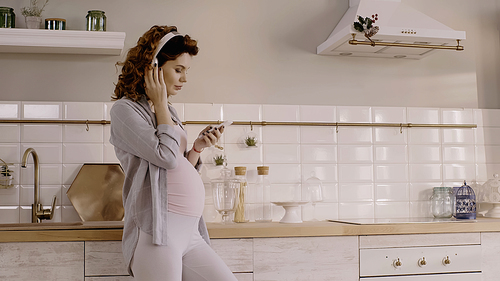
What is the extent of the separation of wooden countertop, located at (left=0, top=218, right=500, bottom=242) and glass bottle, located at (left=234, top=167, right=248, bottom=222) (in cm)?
38

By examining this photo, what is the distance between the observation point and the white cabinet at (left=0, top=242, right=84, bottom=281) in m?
1.93

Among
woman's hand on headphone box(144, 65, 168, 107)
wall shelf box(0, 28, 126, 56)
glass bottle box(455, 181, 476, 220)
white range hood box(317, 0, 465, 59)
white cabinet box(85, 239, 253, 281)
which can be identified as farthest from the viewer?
glass bottle box(455, 181, 476, 220)

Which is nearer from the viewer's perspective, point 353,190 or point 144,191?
point 144,191

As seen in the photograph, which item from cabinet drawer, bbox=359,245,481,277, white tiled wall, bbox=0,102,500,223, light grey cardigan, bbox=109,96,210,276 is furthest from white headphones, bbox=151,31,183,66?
cabinet drawer, bbox=359,245,481,277

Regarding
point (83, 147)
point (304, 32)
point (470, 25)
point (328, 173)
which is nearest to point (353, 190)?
point (328, 173)

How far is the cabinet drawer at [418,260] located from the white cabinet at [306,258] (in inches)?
2.7

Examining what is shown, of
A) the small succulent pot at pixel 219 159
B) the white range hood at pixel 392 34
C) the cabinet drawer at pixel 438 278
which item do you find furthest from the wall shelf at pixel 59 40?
the cabinet drawer at pixel 438 278

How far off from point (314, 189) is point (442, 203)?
76cm

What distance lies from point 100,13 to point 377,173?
182 centimetres

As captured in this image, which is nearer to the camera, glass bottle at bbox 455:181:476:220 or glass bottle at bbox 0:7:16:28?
glass bottle at bbox 0:7:16:28

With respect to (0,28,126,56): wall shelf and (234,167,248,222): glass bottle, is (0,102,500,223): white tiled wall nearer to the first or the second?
(234,167,248,222): glass bottle

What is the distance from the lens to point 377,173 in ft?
9.40

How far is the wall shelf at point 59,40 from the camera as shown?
7.88 feet

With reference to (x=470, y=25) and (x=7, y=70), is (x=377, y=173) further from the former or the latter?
(x=7, y=70)
